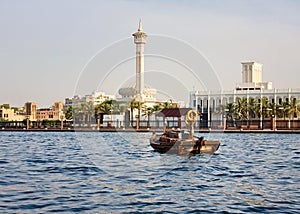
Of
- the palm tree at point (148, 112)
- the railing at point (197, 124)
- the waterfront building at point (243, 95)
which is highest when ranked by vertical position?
the waterfront building at point (243, 95)

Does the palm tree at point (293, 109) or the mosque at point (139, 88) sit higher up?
the mosque at point (139, 88)

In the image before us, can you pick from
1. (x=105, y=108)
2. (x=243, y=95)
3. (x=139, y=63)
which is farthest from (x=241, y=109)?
(x=139, y=63)

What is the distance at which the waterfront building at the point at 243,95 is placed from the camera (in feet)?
417

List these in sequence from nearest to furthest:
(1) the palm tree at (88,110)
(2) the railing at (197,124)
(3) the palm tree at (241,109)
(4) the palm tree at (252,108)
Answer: (2) the railing at (197,124) < (4) the palm tree at (252,108) < (3) the palm tree at (241,109) < (1) the palm tree at (88,110)

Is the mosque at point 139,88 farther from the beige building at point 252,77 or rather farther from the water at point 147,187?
the water at point 147,187

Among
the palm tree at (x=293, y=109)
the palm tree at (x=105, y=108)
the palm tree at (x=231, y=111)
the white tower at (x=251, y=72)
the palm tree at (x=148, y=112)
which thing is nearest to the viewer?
the palm tree at (x=293, y=109)

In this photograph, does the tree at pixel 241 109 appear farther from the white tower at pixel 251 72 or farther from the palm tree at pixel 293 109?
the white tower at pixel 251 72

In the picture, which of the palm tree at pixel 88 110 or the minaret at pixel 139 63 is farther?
the minaret at pixel 139 63

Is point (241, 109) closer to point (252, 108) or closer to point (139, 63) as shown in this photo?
point (252, 108)

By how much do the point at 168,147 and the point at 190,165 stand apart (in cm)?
914

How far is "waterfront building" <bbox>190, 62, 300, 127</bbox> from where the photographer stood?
12700 centimetres

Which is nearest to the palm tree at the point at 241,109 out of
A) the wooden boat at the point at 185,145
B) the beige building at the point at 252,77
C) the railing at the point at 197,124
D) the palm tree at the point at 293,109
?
the railing at the point at 197,124

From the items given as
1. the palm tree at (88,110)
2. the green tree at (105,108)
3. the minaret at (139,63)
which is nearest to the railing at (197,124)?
the palm tree at (88,110)

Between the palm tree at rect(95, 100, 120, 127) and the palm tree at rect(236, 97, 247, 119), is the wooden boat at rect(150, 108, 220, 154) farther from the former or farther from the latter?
the palm tree at rect(95, 100, 120, 127)
